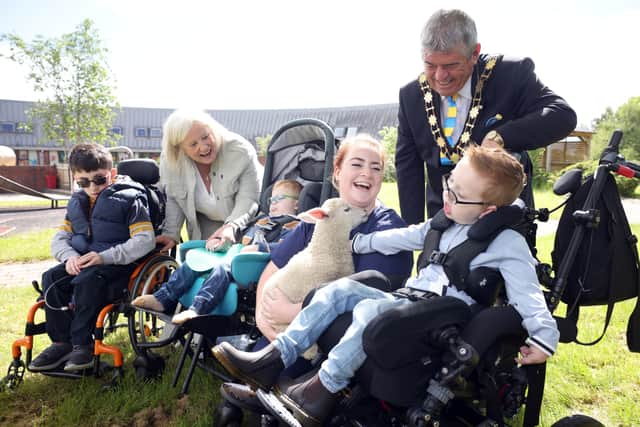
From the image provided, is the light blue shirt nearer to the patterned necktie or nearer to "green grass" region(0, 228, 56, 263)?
the patterned necktie

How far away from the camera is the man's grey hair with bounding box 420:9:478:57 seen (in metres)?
2.31

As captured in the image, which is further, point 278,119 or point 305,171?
point 278,119

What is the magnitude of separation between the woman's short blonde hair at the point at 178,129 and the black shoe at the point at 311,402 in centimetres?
251

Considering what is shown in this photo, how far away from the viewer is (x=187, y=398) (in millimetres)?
3119

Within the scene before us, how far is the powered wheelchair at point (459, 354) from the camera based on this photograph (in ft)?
5.27

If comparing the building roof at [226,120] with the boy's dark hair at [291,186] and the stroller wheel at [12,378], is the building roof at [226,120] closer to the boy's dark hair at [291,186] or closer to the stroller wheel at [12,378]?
the boy's dark hair at [291,186]

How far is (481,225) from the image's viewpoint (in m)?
1.90

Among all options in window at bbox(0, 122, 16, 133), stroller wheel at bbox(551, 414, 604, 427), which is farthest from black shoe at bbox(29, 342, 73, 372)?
window at bbox(0, 122, 16, 133)

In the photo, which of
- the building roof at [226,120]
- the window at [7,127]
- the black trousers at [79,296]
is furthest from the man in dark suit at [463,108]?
the window at [7,127]

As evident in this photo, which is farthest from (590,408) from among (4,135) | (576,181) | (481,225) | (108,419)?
(4,135)

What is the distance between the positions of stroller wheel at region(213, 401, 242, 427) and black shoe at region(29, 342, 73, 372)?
1286 mm

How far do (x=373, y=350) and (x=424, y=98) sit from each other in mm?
1774

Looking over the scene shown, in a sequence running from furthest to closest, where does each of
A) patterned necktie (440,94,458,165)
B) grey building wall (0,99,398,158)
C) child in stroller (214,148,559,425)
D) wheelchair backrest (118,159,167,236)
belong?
grey building wall (0,99,398,158) → wheelchair backrest (118,159,167,236) → patterned necktie (440,94,458,165) → child in stroller (214,148,559,425)

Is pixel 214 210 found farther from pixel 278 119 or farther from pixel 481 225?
pixel 278 119
